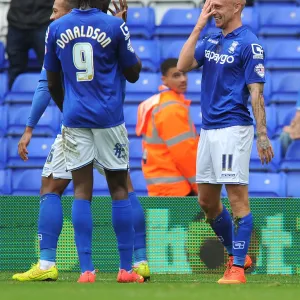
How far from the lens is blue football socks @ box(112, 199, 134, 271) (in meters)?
6.54

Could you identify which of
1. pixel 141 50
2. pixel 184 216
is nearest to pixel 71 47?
pixel 184 216

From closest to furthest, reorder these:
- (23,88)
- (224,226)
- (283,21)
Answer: (224,226) → (23,88) → (283,21)

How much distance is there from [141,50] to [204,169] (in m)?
5.79

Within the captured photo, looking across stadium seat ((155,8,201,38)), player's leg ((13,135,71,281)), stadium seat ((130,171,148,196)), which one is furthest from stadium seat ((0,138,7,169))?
player's leg ((13,135,71,281))

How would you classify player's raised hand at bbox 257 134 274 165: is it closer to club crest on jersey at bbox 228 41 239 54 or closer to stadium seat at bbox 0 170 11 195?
club crest on jersey at bbox 228 41 239 54

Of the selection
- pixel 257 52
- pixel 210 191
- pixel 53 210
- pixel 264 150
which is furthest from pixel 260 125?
pixel 53 210

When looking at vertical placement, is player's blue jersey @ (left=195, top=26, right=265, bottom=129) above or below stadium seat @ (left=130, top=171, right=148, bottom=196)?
above

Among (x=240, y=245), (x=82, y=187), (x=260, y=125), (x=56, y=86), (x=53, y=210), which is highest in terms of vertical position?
(x=56, y=86)

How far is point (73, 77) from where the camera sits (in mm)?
6516

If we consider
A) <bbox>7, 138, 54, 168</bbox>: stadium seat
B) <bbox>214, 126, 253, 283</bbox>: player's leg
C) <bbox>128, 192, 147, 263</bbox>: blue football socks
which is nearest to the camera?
<bbox>214, 126, 253, 283</bbox>: player's leg

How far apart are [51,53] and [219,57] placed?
1.18 m

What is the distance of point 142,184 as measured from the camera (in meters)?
10.9

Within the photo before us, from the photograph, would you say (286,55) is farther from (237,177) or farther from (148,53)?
(237,177)

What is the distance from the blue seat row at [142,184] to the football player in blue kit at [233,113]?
3577mm
